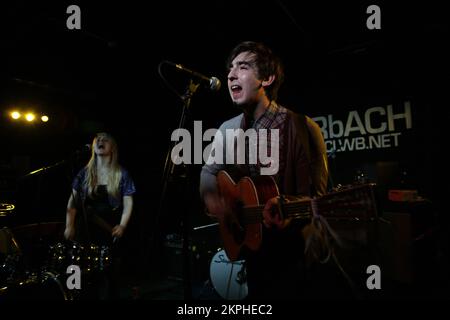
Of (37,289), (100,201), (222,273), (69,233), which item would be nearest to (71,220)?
(69,233)

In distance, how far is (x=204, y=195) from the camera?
2.58 meters

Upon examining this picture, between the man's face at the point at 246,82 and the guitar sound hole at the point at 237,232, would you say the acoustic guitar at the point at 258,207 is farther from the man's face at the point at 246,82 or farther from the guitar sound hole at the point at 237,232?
the man's face at the point at 246,82

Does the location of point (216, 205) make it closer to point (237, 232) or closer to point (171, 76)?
point (237, 232)

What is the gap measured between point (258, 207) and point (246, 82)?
991mm

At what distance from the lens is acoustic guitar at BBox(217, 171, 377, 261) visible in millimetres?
1576

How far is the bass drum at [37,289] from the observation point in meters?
2.50

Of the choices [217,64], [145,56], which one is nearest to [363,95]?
[217,64]

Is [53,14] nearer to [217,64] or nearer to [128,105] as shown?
[128,105]

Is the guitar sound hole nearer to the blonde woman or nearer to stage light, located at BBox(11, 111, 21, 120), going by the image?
the blonde woman

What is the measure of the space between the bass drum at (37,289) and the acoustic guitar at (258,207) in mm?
1619

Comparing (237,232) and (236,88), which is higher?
(236,88)

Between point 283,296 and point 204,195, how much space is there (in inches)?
40.1

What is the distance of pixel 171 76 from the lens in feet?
13.7

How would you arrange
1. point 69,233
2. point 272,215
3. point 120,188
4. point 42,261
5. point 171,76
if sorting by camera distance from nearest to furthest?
point 272,215 < point 42,261 < point 69,233 < point 120,188 < point 171,76
